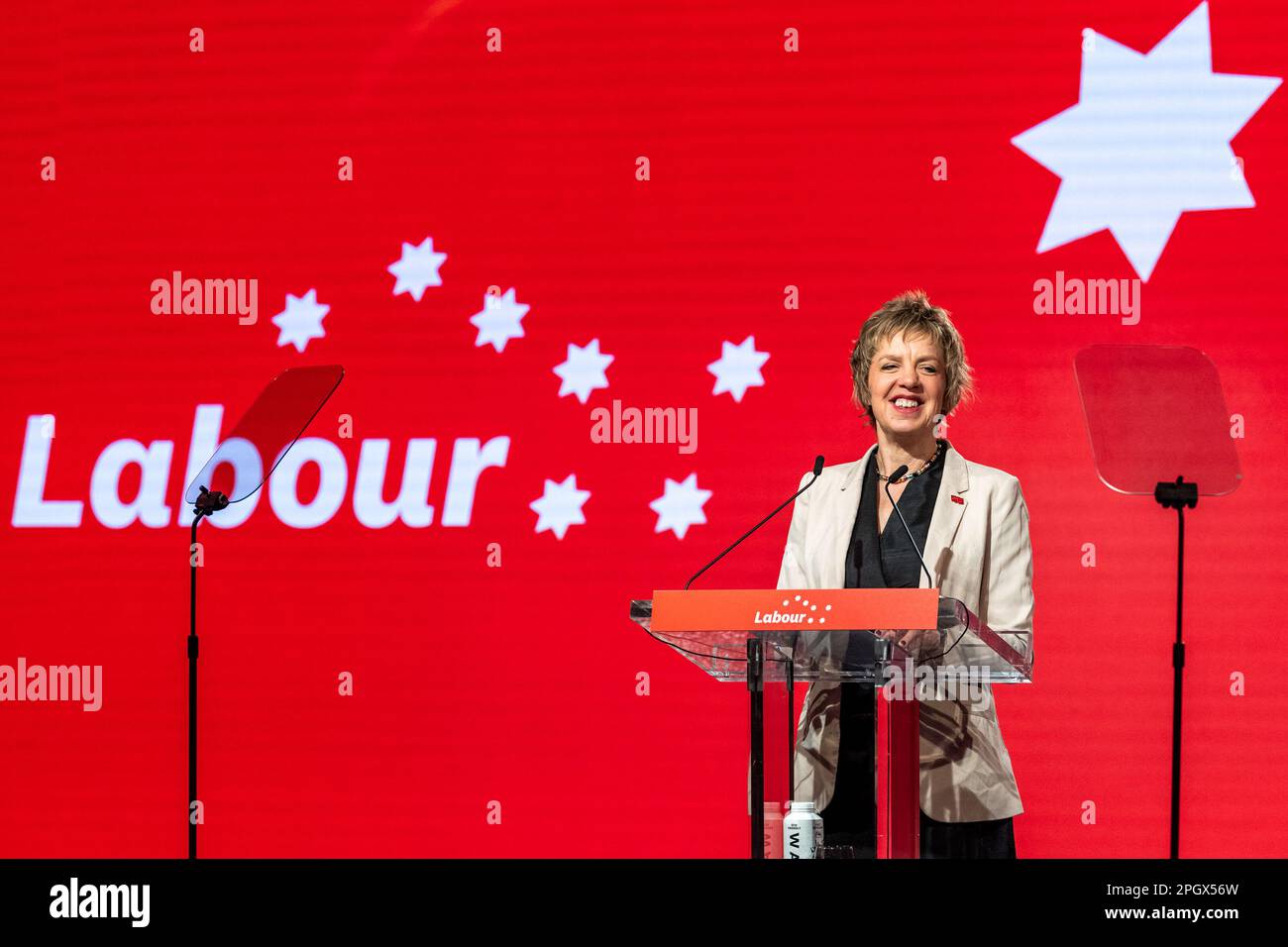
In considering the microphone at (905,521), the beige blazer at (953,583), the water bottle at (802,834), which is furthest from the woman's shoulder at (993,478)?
the water bottle at (802,834)

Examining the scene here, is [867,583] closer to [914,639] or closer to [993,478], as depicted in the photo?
[993,478]

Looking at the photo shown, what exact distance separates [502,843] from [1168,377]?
2282 millimetres

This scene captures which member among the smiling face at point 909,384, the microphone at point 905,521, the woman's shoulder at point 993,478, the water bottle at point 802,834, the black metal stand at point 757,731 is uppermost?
the smiling face at point 909,384

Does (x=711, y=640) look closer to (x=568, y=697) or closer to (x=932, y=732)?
(x=932, y=732)

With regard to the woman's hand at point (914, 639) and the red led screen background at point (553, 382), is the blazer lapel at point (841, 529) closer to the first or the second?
the woman's hand at point (914, 639)

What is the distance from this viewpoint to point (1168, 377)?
13.4ft

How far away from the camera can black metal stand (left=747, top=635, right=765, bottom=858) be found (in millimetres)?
2490

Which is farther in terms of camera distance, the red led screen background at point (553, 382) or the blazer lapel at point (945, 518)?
the red led screen background at point (553, 382)

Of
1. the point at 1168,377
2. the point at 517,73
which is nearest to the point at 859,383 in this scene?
the point at 1168,377

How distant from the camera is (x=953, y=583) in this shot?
310 centimetres

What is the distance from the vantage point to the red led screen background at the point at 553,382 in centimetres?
436

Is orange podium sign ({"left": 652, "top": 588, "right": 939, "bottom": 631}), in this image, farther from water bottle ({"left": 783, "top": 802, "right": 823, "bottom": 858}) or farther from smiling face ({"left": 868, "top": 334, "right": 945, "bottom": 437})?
smiling face ({"left": 868, "top": 334, "right": 945, "bottom": 437})
